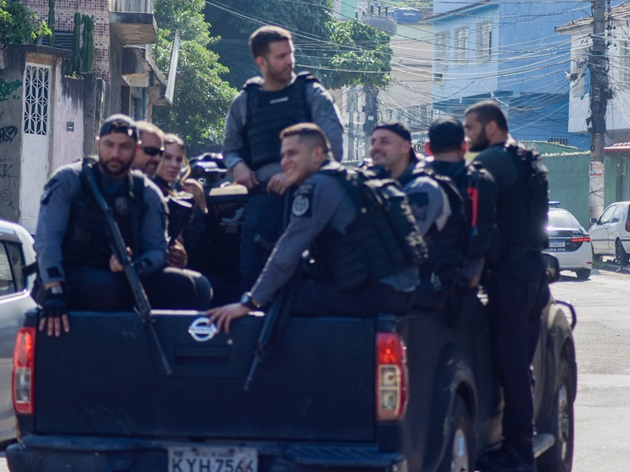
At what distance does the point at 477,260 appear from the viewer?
5.66 metres

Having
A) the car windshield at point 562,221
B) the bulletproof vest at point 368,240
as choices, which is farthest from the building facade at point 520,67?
the bulletproof vest at point 368,240

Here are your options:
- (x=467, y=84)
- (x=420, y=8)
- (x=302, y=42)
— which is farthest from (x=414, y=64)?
(x=302, y=42)

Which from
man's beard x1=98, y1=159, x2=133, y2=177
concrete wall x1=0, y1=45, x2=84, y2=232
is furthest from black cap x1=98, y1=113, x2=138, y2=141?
concrete wall x1=0, y1=45, x2=84, y2=232

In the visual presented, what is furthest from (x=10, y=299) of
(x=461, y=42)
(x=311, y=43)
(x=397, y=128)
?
(x=461, y=42)

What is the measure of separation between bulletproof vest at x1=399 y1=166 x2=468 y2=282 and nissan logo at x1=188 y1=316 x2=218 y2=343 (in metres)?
1.15

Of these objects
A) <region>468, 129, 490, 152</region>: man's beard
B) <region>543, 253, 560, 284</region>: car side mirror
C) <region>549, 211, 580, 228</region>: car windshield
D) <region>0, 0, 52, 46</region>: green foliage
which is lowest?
<region>543, 253, 560, 284</region>: car side mirror

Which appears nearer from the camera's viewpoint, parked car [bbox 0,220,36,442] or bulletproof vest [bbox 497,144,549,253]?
bulletproof vest [bbox 497,144,549,253]

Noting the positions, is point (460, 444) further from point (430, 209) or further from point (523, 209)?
point (523, 209)

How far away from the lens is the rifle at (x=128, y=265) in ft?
15.3

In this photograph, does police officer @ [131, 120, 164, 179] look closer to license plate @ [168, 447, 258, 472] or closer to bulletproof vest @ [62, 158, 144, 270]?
bulletproof vest @ [62, 158, 144, 270]

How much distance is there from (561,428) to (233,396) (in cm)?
296

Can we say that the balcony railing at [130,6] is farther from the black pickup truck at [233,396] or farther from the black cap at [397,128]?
the black pickup truck at [233,396]

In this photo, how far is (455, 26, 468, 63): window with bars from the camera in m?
60.3

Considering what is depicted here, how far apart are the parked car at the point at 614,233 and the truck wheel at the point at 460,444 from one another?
76.3 feet
